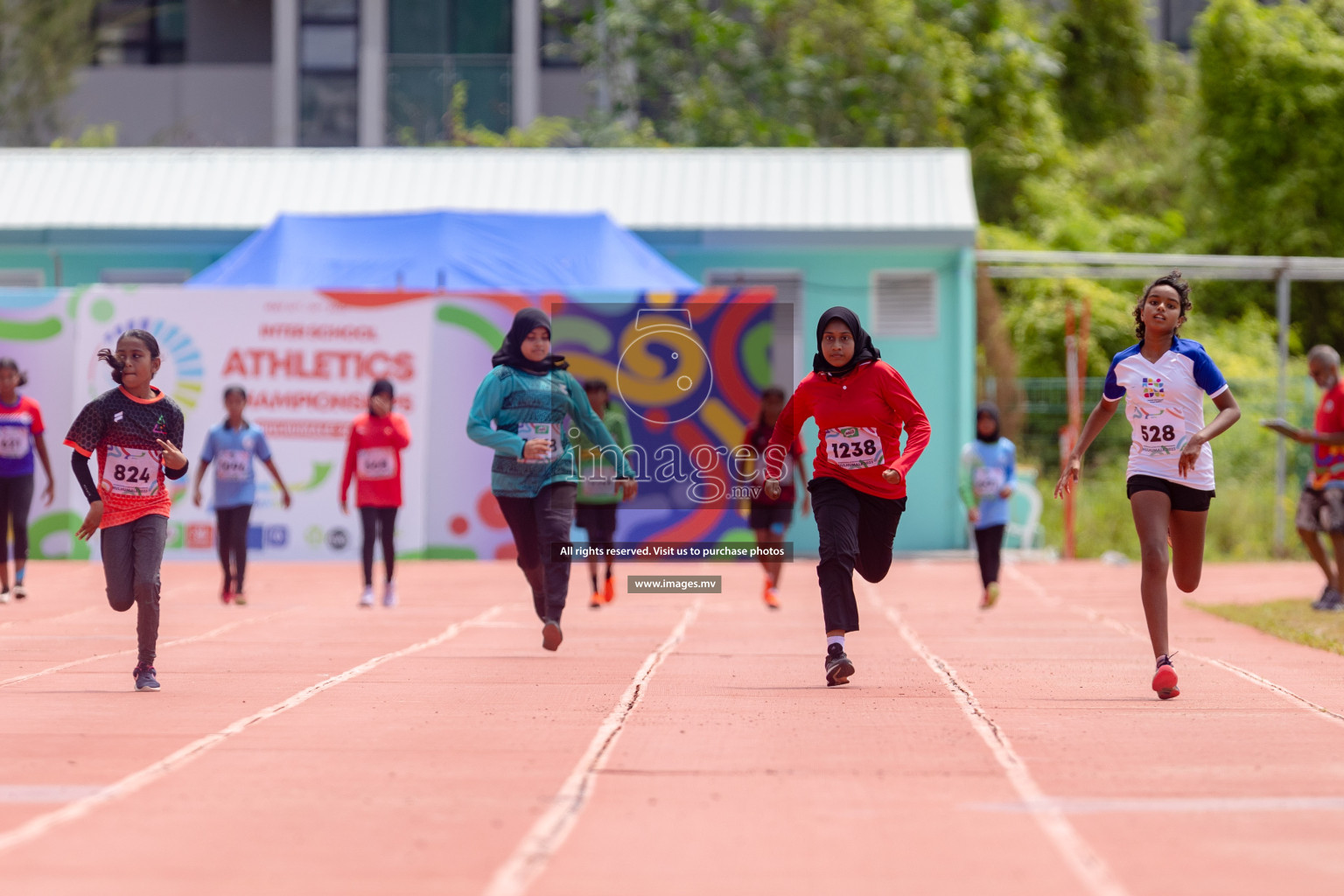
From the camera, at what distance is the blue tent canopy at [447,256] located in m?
20.7

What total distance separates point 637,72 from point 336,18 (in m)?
7.94

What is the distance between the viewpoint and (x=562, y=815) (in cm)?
596

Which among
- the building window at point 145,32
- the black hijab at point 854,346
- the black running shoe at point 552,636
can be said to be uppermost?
the building window at point 145,32

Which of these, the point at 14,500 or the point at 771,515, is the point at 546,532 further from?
the point at 14,500

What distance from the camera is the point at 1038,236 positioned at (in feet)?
112

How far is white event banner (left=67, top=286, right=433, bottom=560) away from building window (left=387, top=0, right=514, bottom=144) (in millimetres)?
20970

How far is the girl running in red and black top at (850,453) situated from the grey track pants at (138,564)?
126 inches

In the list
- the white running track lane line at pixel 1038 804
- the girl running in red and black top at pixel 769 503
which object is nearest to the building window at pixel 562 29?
the girl running in red and black top at pixel 769 503

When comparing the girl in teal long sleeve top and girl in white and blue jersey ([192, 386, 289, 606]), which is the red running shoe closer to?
the girl in teal long sleeve top

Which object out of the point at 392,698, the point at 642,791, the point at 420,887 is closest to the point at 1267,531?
the point at 392,698

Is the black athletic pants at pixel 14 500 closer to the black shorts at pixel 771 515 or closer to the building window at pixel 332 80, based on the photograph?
the black shorts at pixel 771 515

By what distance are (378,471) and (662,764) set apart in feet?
27.9

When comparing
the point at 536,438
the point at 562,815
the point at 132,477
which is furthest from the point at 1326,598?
the point at 562,815

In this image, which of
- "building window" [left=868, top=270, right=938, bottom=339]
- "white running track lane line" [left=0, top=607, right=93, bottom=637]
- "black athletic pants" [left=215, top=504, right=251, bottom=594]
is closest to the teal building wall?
"building window" [left=868, top=270, right=938, bottom=339]
